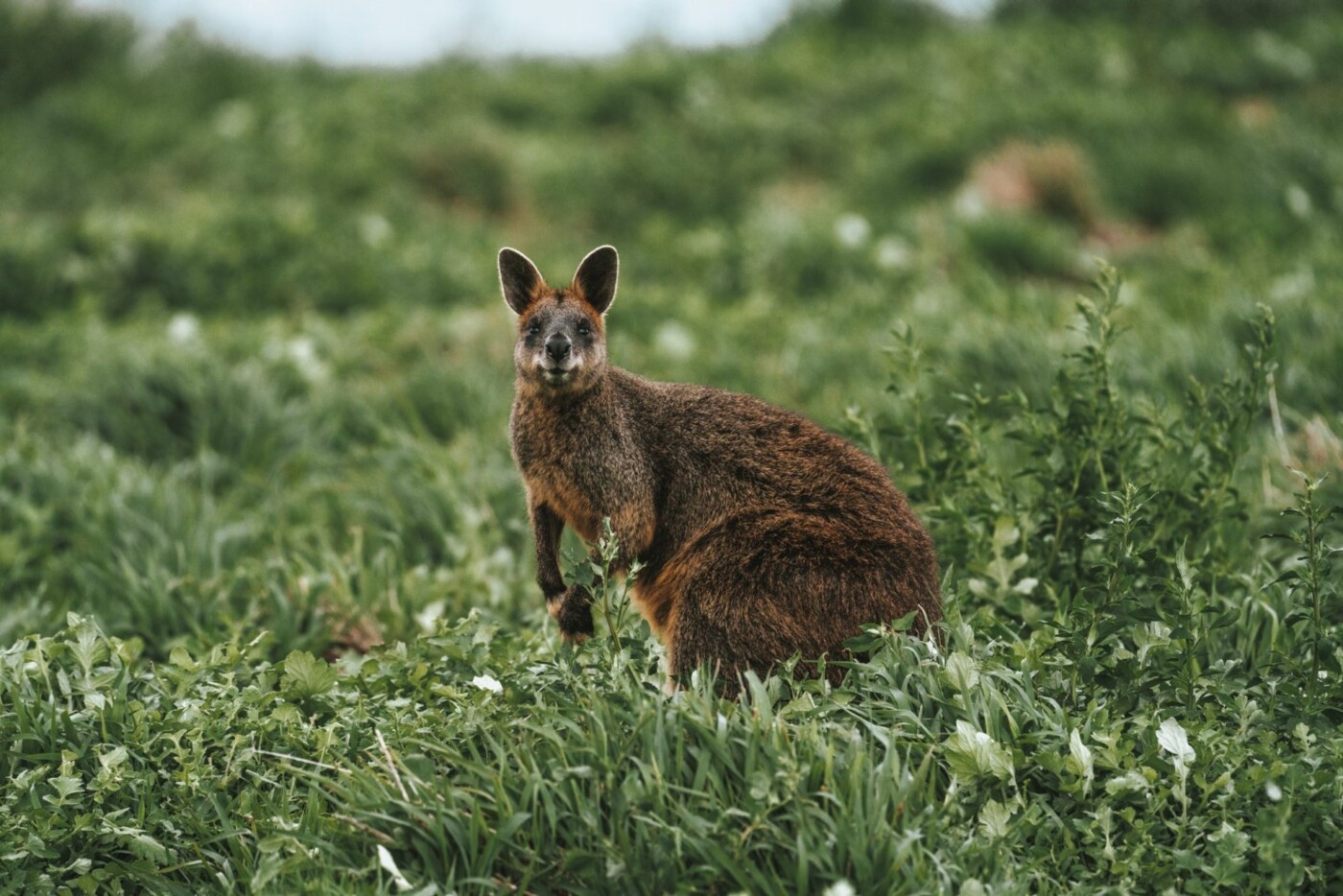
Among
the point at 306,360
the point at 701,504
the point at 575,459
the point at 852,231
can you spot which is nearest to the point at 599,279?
the point at 575,459

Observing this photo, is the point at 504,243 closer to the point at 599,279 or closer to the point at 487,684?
the point at 599,279

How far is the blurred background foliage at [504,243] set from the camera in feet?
17.7

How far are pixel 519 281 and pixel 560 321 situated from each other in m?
0.31

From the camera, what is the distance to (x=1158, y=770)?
10.3 ft

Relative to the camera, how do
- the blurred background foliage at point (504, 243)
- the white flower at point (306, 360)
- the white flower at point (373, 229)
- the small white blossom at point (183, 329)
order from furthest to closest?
the white flower at point (373, 229)
the small white blossom at point (183, 329)
the white flower at point (306, 360)
the blurred background foliage at point (504, 243)

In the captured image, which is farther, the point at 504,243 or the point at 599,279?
the point at 504,243

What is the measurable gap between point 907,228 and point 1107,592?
6283 mm

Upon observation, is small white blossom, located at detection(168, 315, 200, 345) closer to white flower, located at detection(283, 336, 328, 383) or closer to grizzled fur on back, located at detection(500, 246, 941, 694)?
white flower, located at detection(283, 336, 328, 383)

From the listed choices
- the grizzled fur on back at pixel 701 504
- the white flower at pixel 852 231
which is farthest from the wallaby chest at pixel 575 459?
the white flower at pixel 852 231

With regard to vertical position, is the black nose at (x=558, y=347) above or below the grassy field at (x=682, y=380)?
above

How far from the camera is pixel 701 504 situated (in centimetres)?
373

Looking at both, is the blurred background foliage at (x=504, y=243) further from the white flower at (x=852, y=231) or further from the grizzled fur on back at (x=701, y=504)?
the grizzled fur on back at (x=701, y=504)

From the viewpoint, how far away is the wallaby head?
3.58m

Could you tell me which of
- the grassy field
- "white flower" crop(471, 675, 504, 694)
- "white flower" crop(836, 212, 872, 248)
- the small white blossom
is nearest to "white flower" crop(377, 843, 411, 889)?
the grassy field
